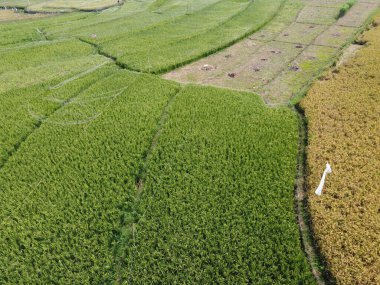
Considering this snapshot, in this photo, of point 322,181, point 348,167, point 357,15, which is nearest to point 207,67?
point 348,167

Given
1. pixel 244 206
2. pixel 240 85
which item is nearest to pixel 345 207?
pixel 244 206

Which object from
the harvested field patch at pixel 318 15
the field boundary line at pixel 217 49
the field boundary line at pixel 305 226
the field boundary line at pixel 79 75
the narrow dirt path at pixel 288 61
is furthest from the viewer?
the harvested field patch at pixel 318 15

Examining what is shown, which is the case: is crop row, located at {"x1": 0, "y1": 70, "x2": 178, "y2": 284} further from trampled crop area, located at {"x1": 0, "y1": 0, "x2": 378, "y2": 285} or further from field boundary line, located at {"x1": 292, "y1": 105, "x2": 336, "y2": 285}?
field boundary line, located at {"x1": 292, "y1": 105, "x2": 336, "y2": 285}

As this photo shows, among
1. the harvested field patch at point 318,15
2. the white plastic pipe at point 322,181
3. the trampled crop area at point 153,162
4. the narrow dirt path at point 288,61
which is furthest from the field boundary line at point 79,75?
the harvested field patch at point 318,15

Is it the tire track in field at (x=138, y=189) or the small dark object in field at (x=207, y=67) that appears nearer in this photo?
the tire track in field at (x=138, y=189)

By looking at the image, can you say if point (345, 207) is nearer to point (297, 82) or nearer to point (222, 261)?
point (222, 261)

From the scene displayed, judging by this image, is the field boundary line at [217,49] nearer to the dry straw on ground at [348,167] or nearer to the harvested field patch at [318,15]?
the harvested field patch at [318,15]

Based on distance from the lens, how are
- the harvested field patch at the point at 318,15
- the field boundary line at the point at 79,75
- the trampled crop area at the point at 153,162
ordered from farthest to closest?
the harvested field patch at the point at 318,15 → the field boundary line at the point at 79,75 → the trampled crop area at the point at 153,162
